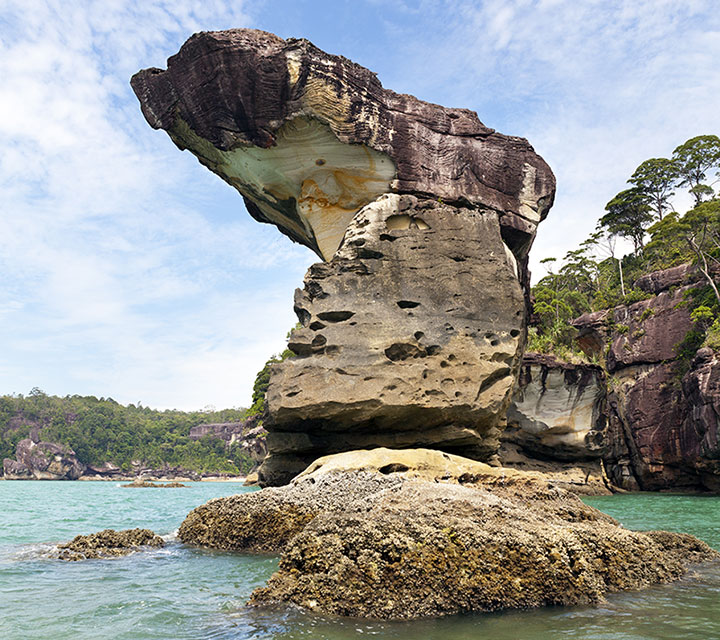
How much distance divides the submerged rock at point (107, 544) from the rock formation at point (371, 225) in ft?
10.5

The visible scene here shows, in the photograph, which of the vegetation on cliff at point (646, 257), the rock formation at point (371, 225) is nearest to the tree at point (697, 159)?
the vegetation on cliff at point (646, 257)

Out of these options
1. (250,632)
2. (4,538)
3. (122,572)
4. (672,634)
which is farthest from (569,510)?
(4,538)

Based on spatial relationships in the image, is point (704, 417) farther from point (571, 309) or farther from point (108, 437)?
point (108, 437)

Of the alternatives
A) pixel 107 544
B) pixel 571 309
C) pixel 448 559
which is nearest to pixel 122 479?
pixel 571 309

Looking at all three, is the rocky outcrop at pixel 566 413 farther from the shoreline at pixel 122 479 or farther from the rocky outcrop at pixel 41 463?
the rocky outcrop at pixel 41 463

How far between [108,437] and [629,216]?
81.3 m

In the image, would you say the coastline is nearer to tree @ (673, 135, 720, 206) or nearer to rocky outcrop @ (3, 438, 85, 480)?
rocky outcrop @ (3, 438, 85, 480)

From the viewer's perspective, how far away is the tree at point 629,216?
45094mm

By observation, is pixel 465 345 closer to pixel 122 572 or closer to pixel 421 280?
pixel 421 280

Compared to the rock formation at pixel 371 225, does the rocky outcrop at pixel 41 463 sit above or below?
below

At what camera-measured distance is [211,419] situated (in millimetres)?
113750

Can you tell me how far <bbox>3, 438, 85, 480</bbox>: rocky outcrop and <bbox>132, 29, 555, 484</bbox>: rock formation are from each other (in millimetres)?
88501

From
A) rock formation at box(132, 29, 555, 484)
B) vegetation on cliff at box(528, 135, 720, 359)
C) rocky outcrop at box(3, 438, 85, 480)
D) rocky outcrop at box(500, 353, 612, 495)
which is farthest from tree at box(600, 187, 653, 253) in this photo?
rocky outcrop at box(3, 438, 85, 480)

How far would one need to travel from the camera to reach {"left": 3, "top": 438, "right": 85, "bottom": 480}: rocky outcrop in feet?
289
